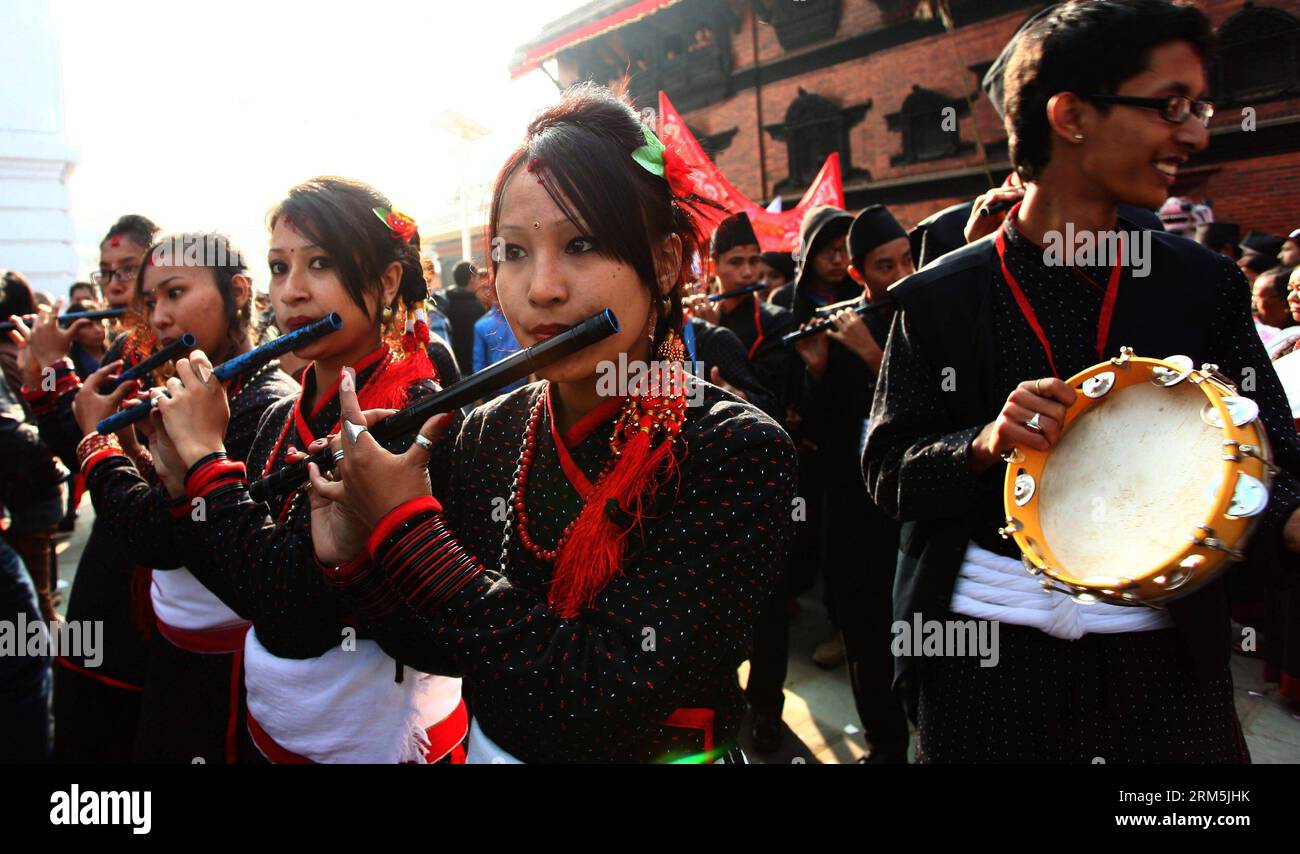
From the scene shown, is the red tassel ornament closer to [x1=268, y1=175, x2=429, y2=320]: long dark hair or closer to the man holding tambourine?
the man holding tambourine

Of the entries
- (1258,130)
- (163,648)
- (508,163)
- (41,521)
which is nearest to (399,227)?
(508,163)

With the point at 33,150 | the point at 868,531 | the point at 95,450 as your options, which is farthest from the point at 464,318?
the point at 33,150

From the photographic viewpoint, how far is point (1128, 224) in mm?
1859

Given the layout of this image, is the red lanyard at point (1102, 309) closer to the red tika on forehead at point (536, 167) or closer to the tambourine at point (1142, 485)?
the tambourine at point (1142, 485)

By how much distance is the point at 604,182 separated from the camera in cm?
122

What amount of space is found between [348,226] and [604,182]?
1.03m

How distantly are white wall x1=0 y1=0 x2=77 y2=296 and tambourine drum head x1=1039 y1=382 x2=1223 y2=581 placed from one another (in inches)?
493

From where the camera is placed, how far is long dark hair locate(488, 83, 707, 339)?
1.21 meters

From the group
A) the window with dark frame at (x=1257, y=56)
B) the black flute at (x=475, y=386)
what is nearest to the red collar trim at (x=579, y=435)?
the black flute at (x=475, y=386)

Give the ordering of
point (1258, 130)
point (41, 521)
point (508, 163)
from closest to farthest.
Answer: point (508, 163), point (41, 521), point (1258, 130)

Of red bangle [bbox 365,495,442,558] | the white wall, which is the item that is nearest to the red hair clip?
red bangle [bbox 365,495,442,558]
